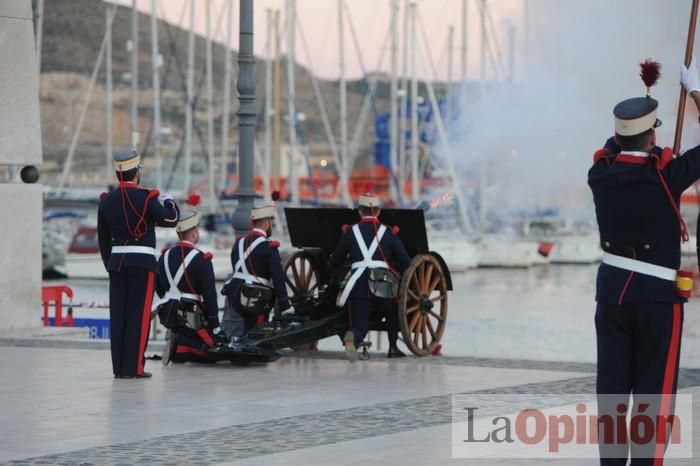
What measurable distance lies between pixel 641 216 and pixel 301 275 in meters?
8.02

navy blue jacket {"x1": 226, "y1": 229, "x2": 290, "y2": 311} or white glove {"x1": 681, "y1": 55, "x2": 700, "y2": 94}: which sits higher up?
white glove {"x1": 681, "y1": 55, "x2": 700, "y2": 94}

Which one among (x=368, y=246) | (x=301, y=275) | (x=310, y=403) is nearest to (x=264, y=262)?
(x=368, y=246)

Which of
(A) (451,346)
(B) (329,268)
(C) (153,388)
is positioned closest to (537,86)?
(B) (329,268)

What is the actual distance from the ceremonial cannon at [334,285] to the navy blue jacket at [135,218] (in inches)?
50.5

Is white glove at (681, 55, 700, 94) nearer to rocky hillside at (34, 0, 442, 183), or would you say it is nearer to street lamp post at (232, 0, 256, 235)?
street lamp post at (232, 0, 256, 235)

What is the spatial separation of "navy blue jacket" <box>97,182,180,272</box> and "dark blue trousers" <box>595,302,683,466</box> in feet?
19.6

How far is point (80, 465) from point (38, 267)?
913cm

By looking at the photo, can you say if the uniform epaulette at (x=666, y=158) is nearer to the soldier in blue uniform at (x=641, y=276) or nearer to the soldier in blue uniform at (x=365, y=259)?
the soldier in blue uniform at (x=641, y=276)

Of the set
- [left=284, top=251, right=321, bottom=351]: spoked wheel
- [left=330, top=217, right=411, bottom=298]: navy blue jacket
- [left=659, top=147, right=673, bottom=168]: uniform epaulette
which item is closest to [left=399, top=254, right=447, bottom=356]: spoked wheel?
[left=330, top=217, right=411, bottom=298]: navy blue jacket

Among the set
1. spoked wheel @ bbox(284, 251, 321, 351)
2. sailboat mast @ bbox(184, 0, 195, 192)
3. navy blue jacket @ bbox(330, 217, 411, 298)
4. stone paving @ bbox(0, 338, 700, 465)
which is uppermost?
sailboat mast @ bbox(184, 0, 195, 192)

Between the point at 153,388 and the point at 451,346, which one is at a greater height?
the point at 153,388

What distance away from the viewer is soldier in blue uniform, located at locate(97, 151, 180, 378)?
13.0 meters

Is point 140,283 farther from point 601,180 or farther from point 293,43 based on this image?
point 293,43

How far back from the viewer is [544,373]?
13.2m
